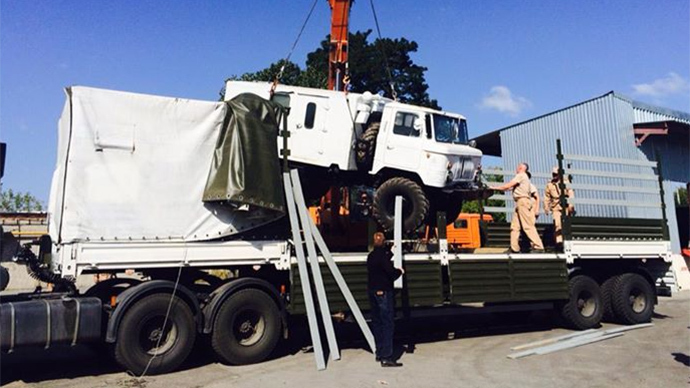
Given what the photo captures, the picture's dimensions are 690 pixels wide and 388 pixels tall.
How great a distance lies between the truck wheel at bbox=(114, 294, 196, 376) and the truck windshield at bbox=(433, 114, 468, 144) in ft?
17.2

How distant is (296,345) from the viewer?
8.76m

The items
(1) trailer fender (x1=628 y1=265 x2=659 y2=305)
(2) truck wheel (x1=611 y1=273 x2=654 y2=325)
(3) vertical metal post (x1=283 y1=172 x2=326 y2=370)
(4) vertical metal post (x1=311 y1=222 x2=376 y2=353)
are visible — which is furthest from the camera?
(1) trailer fender (x1=628 y1=265 x2=659 y2=305)

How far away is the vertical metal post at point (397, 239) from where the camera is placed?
26.2 ft

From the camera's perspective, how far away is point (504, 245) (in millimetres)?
11844

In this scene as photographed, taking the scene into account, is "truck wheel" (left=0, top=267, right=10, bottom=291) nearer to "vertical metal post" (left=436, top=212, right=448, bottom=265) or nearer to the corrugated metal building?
"vertical metal post" (left=436, top=212, right=448, bottom=265)

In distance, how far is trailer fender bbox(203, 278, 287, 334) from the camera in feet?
23.2

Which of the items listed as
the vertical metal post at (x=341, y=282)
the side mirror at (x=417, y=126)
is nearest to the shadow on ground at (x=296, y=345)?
the vertical metal post at (x=341, y=282)

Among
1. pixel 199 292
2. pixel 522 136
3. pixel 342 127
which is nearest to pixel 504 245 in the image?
pixel 342 127

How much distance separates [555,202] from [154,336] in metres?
7.94

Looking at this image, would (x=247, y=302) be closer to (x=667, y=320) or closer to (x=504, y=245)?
(x=504, y=245)

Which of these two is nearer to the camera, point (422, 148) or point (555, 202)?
point (422, 148)

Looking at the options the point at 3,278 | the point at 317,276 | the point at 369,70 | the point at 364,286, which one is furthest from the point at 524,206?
the point at 369,70

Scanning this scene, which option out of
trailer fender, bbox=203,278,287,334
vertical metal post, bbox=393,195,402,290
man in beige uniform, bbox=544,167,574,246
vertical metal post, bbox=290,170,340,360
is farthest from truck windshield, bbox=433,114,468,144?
trailer fender, bbox=203,278,287,334

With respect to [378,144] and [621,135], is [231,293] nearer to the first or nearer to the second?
[378,144]
